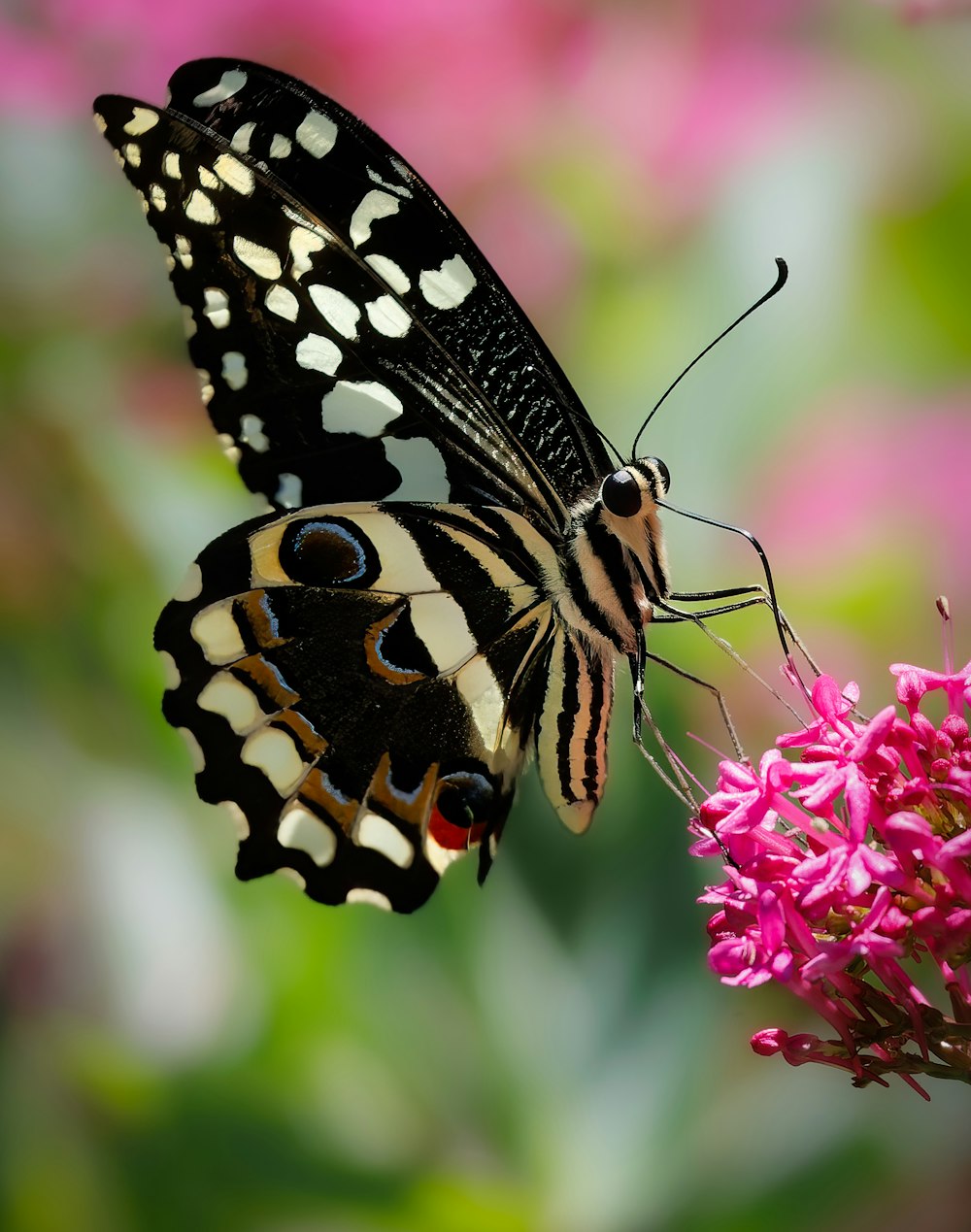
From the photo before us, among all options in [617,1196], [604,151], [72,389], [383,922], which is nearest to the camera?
[617,1196]

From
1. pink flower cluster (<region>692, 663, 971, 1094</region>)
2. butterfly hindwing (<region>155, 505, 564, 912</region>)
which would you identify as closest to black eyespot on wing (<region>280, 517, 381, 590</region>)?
butterfly hindwing (<region>155, 505, 564, 912</region>)

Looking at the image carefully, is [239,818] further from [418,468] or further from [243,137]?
[243,137]

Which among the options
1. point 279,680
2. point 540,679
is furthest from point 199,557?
point 540,679

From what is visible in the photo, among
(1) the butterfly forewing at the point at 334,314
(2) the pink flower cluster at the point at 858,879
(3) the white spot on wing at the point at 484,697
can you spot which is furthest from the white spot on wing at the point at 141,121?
(2) the pink flower cluster at the point at 858,879

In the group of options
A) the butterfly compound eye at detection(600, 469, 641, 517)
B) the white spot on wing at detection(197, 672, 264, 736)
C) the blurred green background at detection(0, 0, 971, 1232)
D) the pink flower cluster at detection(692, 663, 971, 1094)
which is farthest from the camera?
the blurred green background at detection(0, 0, 971, 1232)

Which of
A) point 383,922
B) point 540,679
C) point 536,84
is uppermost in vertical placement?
point 536,84

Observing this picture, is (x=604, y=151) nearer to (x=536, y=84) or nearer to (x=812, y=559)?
(x=536, y=84)

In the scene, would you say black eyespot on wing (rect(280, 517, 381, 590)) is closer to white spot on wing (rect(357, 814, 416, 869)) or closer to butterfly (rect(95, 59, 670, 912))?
butterfly (rect(95, 59, 670, 912))

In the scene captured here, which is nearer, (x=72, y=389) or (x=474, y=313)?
(x=474, y=313)

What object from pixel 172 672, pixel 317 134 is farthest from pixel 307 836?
pixel 317 134
